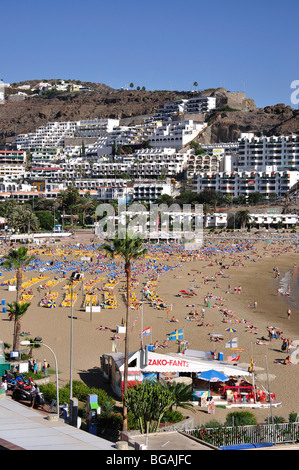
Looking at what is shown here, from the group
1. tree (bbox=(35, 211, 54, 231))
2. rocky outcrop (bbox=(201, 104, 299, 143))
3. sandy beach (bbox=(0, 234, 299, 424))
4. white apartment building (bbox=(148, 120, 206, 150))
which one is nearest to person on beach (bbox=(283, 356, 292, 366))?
sandy beach (bbox=(0, 234, 299, 424))

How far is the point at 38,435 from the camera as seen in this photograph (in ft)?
39.4

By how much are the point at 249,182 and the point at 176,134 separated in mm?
30633

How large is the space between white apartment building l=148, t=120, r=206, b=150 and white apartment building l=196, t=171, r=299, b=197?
76.8 ft

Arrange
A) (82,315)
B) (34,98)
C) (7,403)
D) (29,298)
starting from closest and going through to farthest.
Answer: (7,403) → (82,315) → (29,298) → (34,98)

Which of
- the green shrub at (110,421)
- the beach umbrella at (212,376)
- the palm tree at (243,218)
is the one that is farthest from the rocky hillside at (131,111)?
the green shrub at (110,421)

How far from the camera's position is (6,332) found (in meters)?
28.0

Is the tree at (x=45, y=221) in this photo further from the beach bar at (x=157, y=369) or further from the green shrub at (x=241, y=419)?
the green shrub at (x=241, y=419)

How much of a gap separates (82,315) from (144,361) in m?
12.8

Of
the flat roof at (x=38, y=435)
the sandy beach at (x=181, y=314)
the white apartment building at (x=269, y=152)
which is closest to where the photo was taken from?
the flat roof at (x=38, y=435)

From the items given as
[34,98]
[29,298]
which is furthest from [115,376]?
[34,98]

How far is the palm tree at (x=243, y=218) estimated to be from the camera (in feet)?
288

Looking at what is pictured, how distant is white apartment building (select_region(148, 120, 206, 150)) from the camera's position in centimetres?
12762

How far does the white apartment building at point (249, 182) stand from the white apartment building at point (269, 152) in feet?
22.4

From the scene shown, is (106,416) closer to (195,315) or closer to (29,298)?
(195,315)
